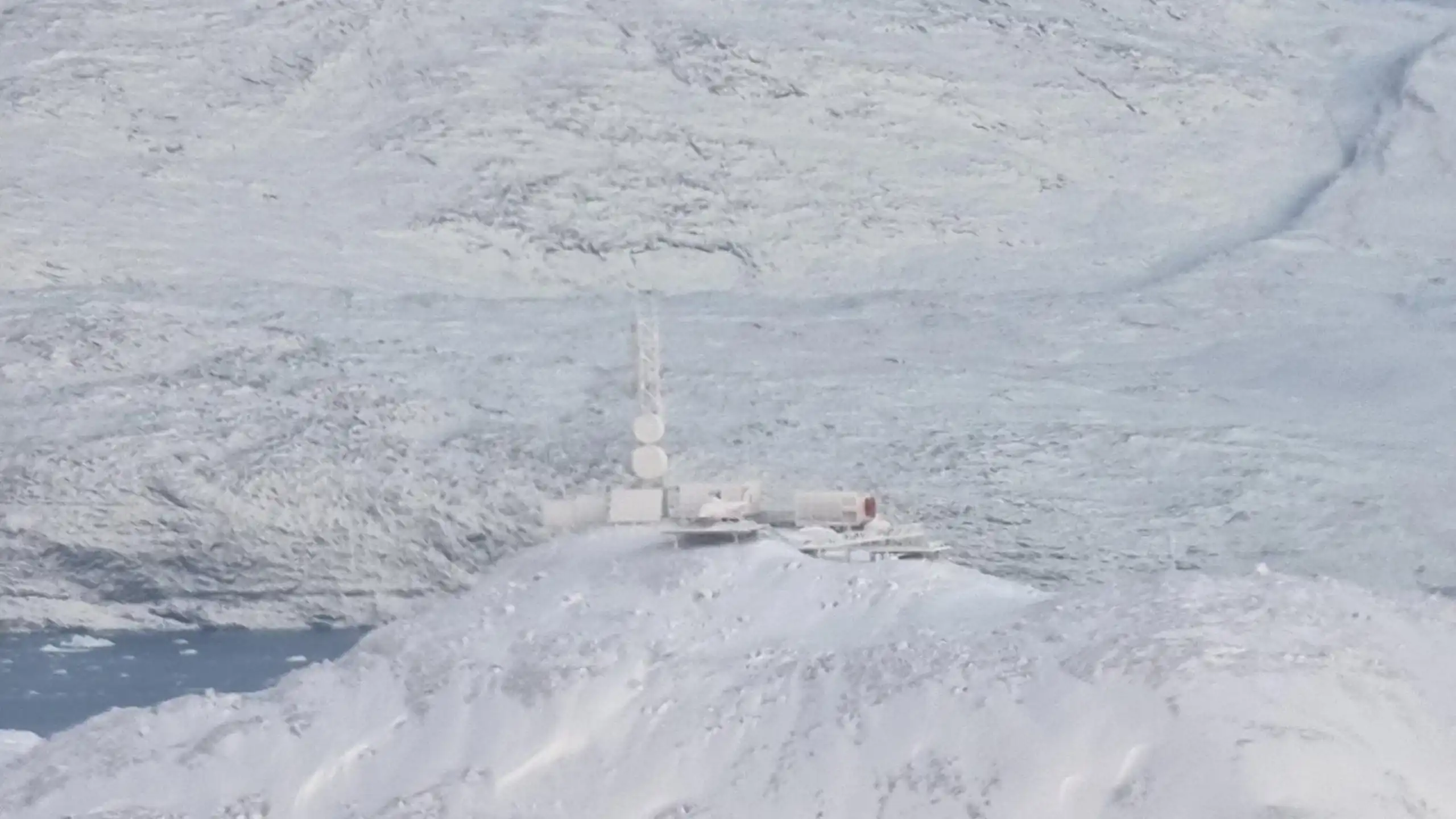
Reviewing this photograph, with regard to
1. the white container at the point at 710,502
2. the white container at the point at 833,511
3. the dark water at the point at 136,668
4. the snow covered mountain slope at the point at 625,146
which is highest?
the snow covered mountain slope at the point at 625,146

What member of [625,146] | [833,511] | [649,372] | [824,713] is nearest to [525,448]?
[649,372]

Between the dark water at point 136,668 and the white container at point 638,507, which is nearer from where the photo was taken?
the white container at point 638,507

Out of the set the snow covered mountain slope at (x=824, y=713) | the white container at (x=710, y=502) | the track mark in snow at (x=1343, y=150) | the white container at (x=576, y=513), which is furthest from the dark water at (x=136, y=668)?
the track mark in snow at (x=1343, y=150)

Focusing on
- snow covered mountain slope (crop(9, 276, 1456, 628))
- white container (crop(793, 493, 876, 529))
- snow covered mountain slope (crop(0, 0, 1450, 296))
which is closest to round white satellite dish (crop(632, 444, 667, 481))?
white container (crop(793, 493, 876, 529))

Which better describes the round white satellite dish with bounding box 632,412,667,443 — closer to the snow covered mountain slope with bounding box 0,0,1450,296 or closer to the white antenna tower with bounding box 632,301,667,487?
the white antenna tower with bounding box 632,301,667,487

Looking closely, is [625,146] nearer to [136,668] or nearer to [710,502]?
[136,668]

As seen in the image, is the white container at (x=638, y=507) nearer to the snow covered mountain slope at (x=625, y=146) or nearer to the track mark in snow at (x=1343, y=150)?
the snow covered mountain slope at (x=625, y=146)

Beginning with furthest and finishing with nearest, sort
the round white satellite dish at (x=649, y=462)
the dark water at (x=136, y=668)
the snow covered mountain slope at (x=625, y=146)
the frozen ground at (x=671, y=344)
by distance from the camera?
the snow covered mountain slope at (x=625, y=146) < the dark water at (x=136, y=668) < the round white satellite dish at (x=649, y=462) < the frozen ground at (x=671, y=344)
